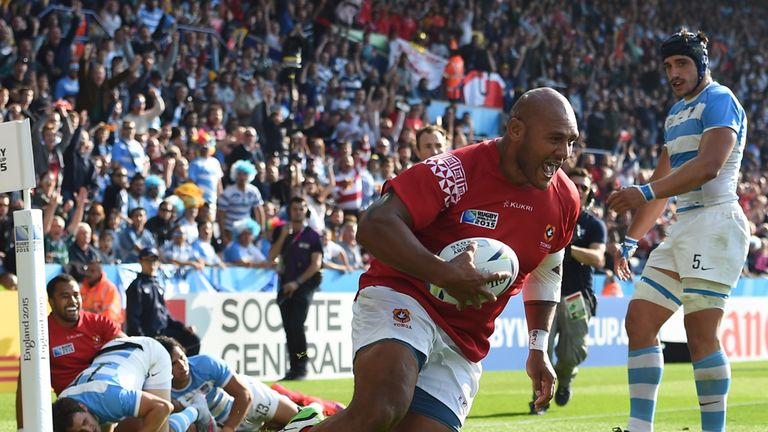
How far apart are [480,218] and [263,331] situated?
34.2 feet

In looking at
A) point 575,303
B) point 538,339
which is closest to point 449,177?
point 538,339

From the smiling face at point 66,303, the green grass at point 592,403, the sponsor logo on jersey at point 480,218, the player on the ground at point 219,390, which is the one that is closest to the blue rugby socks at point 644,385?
the sponsor logo on jersey at point 480,218

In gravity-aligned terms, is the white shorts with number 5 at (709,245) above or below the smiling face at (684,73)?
below

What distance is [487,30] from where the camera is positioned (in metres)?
30.1

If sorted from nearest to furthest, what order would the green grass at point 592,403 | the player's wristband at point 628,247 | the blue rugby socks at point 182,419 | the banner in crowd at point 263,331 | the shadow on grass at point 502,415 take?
the player's wristband at point 628,247 → the blue rugby socks at point 182,419 → the green grass at point 592,403 → the shadow on grass at point 502,415 → the banner in crowd at point 263,331

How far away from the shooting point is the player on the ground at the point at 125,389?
787 cm

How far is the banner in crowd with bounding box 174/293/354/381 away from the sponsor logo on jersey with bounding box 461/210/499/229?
9.79 metres

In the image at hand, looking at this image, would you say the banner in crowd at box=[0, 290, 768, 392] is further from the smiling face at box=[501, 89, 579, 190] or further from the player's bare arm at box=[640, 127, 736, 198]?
the smiling face at box=[501, 89, 579, 190]

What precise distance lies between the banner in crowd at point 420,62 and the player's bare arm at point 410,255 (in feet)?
69.7

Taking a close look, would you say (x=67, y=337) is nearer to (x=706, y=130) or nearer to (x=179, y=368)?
(x=179, y=368)

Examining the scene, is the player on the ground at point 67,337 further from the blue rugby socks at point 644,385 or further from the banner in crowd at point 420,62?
the banner in crowd at point 420,62

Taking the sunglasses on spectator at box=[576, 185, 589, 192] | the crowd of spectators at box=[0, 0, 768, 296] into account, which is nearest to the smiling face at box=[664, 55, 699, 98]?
the sunglasses on spectator at box=[576, 185, 589, 192]

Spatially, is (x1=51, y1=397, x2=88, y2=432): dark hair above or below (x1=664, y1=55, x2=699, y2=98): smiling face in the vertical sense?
below

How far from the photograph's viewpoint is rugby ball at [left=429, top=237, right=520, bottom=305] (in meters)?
4.86
